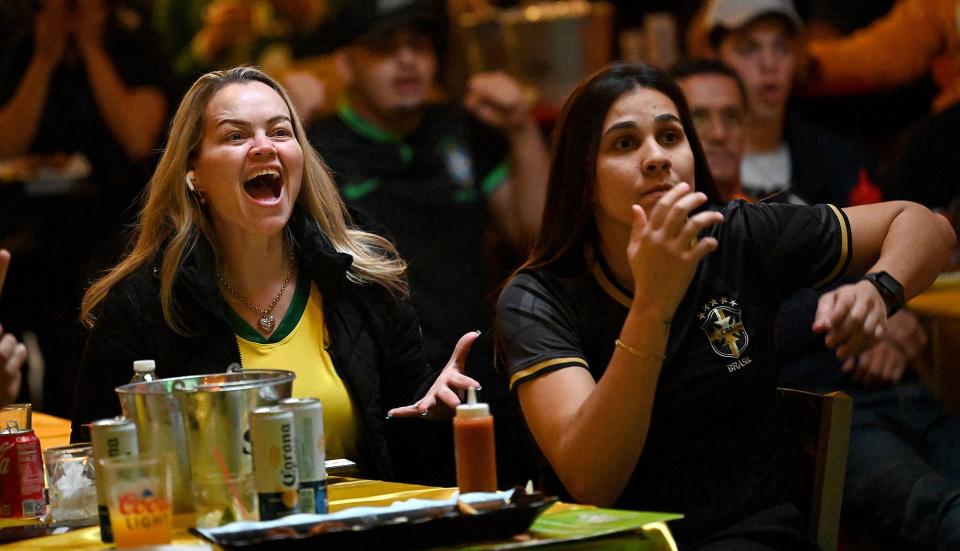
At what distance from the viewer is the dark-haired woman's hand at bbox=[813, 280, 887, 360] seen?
213 centimetres

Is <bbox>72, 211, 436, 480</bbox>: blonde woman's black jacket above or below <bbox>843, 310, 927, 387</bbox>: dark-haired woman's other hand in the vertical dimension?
above

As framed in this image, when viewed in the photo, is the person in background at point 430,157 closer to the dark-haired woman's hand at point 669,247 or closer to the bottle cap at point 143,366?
the bottle cap at point 143,366

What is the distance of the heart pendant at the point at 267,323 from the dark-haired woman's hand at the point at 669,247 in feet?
3.05

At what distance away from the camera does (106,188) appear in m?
4.56

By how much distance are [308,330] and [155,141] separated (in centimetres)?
212

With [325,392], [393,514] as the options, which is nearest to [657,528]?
[393,514]

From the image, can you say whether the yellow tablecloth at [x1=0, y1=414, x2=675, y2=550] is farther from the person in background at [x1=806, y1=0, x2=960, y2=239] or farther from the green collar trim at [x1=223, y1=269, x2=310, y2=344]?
the person in background at [x1=806, y1=0, x2=960, y2=239]

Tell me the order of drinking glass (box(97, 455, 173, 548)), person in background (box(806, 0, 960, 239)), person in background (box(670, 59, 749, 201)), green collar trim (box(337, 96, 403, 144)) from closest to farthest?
1. drinking glass (box(97, 455, 173, 548))
2. person in background (box(670, 59, 749, 201))
3. green collar trim (box(337, 96, 403, 144))
4. person in background (box(806, 0, 960, 239))

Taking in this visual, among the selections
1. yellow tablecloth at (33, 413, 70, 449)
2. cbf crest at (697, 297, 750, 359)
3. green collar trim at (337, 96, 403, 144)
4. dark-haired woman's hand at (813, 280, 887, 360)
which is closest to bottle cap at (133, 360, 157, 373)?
yellow tablecloth at (33, 413, 70, 449)

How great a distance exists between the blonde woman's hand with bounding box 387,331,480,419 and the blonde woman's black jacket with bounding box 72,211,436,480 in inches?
12.2

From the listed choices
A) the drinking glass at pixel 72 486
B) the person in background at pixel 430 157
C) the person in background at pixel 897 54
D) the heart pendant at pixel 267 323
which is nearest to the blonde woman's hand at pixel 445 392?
the heart pendant at pixel 267 323

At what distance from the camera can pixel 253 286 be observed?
2.70 m

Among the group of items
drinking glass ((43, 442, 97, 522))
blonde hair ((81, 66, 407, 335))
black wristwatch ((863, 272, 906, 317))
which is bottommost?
drinking glass ((43, 442, 97, 522))

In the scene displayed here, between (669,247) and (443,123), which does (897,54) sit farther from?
(669,247)
